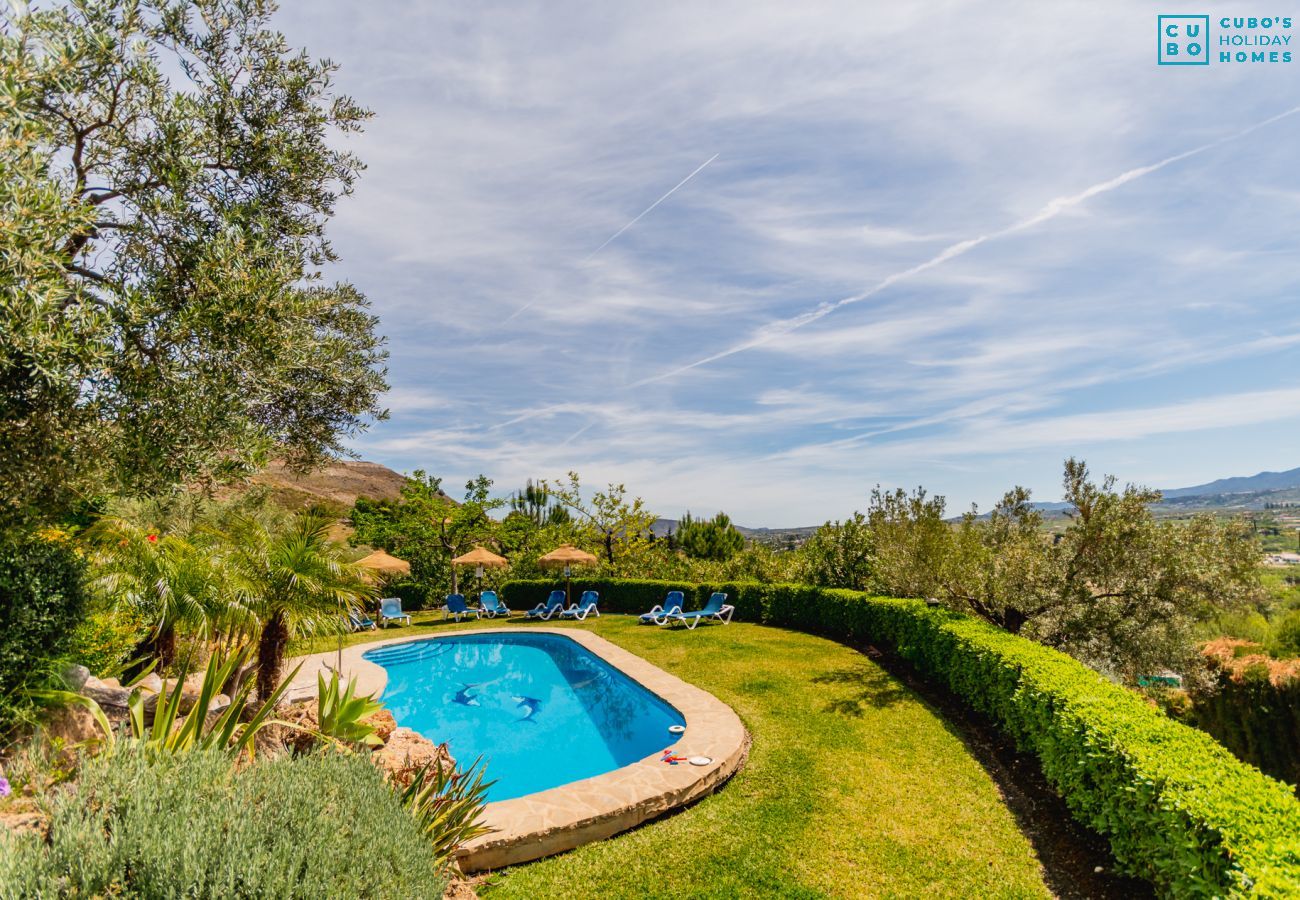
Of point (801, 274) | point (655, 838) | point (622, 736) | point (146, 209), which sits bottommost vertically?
point (622, 736)

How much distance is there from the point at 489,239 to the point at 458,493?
16.8 m

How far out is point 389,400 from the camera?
8.00 m

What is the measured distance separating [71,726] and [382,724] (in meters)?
3.06

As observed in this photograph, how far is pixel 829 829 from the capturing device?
605 centimetres

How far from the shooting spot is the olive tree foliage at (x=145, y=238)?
12.2 ft

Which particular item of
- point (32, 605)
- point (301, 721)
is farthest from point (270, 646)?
point (32, 605)

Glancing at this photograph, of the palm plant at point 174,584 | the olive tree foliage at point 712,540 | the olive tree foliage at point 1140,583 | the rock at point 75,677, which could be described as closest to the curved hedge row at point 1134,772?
the olive tree foliage at point 1140,583

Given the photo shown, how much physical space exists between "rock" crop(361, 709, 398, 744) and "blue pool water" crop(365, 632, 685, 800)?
1339 mm

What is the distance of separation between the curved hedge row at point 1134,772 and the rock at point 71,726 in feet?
27.3

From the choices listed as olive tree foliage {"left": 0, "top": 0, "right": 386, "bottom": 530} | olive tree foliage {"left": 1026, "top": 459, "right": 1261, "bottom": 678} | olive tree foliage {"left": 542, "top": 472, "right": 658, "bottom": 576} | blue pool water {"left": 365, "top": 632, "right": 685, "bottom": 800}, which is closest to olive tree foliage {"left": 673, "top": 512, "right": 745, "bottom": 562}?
olive tree foliage {"left": 542, "top": 472, "right": 658, "bottom": 576}

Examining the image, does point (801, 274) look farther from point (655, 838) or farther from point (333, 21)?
point (655, 838)

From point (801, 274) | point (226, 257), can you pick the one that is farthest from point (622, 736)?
point (801, 274)

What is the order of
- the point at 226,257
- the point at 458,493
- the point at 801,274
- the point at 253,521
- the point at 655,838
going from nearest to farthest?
the point at 226,257 → the point at 655,838 → the point at 253,521 → the point at 801,274 → the point at 458,493

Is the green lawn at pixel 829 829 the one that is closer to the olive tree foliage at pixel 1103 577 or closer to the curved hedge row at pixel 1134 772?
the curved hedge row at pixel 1134 772
